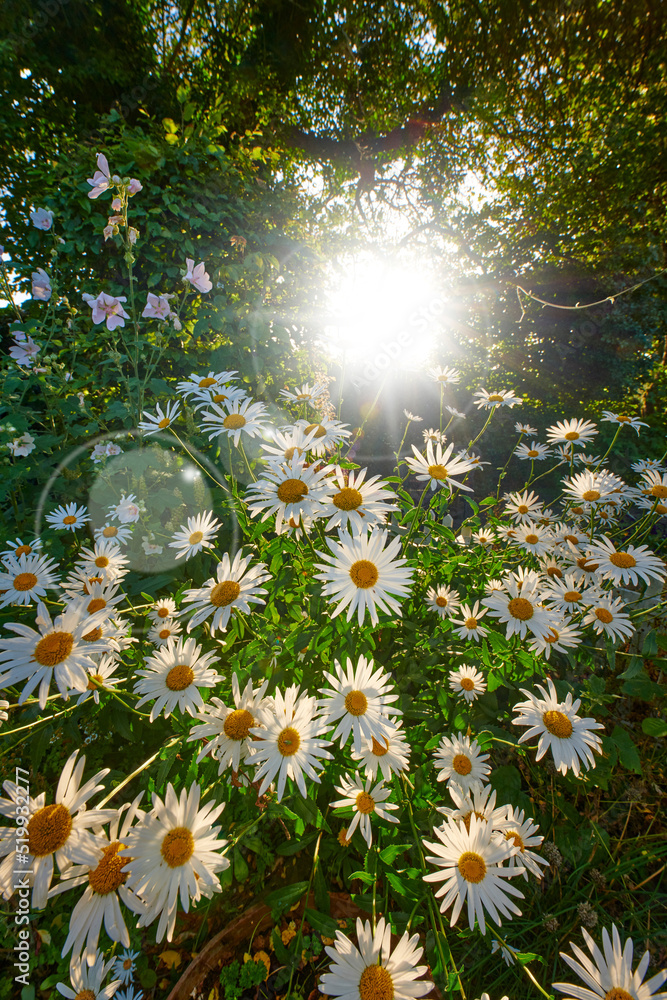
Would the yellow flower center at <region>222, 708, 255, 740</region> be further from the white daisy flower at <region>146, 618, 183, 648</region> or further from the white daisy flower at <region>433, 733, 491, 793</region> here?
the white daisy flower at <region>433, 733, 491, 793</region>

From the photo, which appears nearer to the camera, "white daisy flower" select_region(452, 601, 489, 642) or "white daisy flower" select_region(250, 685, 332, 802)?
"white daisy flower" select_region(250, 685, 332, 802)

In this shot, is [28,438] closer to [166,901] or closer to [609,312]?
[166,901]

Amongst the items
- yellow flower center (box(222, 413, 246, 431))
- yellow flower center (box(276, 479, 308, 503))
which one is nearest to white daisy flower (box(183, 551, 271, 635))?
yellow flower center (box(276, 479, 308, 503))

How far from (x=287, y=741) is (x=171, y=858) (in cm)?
37

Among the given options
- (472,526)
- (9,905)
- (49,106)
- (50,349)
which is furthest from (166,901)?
(49,106)

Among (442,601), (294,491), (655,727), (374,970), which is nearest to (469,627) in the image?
(442,601)

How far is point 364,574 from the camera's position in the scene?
4.39 ft

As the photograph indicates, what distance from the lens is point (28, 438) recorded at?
2660mm

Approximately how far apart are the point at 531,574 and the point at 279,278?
339 centimetres

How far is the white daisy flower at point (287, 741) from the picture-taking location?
1.19m

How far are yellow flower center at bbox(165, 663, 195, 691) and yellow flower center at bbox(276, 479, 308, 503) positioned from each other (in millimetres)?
634

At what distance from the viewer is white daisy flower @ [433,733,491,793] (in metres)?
1.49

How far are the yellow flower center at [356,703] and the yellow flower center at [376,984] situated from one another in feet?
1.76

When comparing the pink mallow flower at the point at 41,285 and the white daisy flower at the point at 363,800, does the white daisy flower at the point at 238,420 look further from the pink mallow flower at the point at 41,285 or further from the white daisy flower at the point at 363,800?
the pink mallow flower at the point at 41,285
